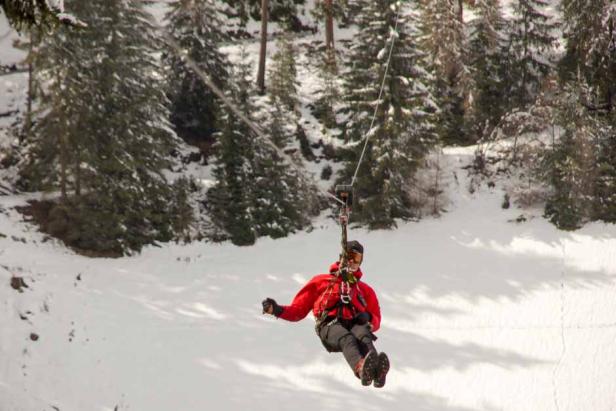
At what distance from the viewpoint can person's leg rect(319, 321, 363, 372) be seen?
711 cm

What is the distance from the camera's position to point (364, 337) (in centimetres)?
742

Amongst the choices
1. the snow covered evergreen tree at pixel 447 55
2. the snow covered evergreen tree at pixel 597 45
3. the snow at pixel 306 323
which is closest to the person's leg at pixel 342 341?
the snow at pixel 306 323

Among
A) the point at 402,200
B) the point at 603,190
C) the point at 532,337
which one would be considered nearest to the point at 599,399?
the point at 532,337

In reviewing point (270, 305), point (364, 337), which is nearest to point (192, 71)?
point (270, 305)

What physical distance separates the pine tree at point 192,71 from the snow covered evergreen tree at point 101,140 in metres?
5.15

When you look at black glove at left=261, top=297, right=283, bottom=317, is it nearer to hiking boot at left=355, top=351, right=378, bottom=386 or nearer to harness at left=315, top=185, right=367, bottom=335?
harness at left=315, top=185, right=367, bottom=335

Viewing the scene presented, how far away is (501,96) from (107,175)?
58.7 ft

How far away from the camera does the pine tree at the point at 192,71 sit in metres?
28.9

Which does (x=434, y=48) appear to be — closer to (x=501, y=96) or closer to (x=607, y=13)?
(x=501, y=96)

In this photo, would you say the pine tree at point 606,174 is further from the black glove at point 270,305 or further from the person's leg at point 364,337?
the black glove at point 270,305

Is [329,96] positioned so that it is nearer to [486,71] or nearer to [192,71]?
[192,71]

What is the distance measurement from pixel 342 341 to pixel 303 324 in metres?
11.8

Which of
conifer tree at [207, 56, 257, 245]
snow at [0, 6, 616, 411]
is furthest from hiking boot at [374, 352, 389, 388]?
conifer tree at [207, 56, 257, 245]

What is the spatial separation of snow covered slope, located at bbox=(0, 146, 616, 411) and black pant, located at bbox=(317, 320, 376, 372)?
8.41 meters
